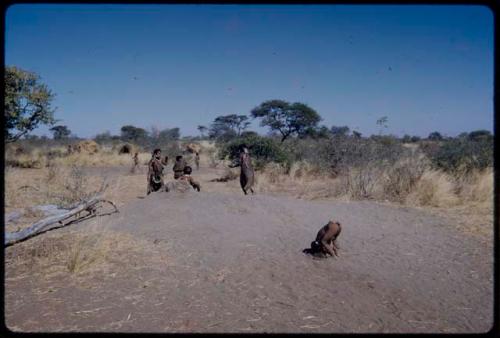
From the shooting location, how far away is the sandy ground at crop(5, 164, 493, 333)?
13.1 feet

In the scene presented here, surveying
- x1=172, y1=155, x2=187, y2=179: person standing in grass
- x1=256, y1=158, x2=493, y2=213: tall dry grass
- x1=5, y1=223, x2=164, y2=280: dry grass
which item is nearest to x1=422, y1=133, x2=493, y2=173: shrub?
x1=256, y1=158, x2=493, y2=213: tall dry grass

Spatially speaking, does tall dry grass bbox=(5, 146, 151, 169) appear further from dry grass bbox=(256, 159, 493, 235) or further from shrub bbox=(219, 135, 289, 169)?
dry grass bbox=(256, 159, 493, 235)

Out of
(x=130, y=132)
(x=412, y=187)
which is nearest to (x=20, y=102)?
(x=412, y=187)

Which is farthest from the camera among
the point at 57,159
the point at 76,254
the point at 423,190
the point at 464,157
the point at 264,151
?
the point at 57,159

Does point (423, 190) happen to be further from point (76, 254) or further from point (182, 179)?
point (76, 254)

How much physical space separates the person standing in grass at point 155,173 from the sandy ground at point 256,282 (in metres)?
2.98

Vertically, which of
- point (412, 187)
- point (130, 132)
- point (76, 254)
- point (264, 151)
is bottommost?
point (76, 254)

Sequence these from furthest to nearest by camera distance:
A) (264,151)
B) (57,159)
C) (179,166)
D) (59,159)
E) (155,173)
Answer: (59,159), (57,159), (264,151), (179,166), (155,173)

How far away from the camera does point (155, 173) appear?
11281 millimetres

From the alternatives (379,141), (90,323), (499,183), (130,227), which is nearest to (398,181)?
(379,141)

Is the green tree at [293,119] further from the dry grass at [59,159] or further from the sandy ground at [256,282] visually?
the sandy ground at [256,282]

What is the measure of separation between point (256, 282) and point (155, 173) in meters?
6.94

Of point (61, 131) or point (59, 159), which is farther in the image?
point (61, 131)

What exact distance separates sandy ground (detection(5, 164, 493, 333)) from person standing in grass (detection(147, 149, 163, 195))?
2976mm
